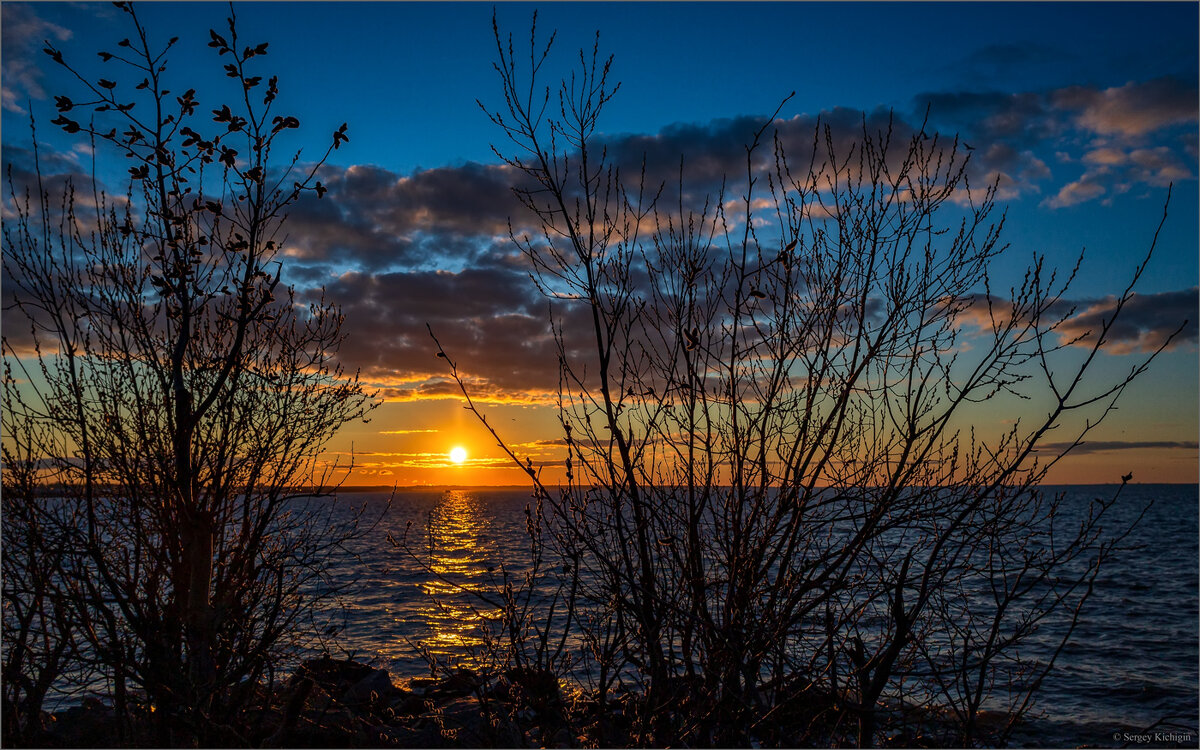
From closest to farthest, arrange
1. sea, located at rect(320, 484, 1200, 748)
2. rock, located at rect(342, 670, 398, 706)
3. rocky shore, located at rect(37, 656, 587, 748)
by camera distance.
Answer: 1. rocky shore, located at rect(37, 656, 587, 748)
2. sea, located at rect(320, 484, 1200, 748)
3. rock, located at rect(342, 670, 398, 706)

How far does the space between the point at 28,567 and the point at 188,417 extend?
1.95 metres

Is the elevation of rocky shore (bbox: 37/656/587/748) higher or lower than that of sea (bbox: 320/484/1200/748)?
higher

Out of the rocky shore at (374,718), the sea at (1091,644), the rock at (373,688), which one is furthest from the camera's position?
the rock at (373,688)

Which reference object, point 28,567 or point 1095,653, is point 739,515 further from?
point 1095,653

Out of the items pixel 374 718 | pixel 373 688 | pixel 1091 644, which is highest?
pixel 374 718

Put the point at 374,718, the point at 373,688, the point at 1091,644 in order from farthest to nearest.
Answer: the point at 1091,644 < the point at 373,688 < the point at 374,718

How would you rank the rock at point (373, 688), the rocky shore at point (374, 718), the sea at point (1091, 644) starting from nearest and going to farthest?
1. the rocky shore at point (374, 718)
2. the sea at point (1091, 644)
3. the rock at point (373, 688)

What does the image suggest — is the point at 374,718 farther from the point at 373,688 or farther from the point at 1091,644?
the point at 1091,644

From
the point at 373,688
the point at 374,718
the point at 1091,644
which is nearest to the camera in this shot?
the point at 374,718

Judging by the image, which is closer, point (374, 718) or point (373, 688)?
point (374, 718)

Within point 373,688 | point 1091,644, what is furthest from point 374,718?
point 1091,644

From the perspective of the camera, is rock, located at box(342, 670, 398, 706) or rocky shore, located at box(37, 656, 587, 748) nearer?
rocky shore, located at box(37, 656, 587, 748)

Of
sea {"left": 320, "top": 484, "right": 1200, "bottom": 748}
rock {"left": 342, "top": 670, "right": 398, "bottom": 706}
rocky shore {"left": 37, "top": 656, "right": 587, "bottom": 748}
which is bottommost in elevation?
sea {"left": 320, "top": 484, "right": 1200, "bottom": 748}

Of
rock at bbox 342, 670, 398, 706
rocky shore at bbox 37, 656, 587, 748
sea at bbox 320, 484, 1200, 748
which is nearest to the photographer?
rocky shore at bbox 37, 656, 587, 748
